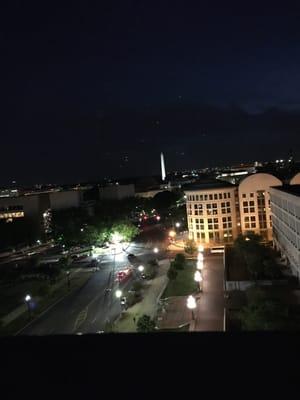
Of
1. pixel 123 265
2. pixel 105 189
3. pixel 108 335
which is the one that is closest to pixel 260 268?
pixel 123 265

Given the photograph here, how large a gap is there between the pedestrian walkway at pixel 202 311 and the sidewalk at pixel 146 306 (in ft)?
1.68

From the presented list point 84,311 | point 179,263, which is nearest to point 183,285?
point 179,263

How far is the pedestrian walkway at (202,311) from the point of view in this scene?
29.2 ft

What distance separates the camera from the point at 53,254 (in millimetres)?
22281

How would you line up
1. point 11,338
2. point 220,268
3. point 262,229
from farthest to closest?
point 262,229
point 220,268
point 11,338

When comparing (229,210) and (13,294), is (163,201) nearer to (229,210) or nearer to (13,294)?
(229,210)

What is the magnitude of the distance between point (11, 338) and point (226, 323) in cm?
768

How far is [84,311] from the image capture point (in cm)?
1098

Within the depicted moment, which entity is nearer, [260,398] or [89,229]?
[260,398]

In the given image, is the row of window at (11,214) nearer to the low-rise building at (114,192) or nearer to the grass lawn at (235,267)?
the low-rise building at (114,192)

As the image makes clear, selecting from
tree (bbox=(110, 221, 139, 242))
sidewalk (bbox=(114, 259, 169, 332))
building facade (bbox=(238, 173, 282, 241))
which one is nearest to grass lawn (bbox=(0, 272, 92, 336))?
sidewalk (bbox=(114, 259, 169, 332))

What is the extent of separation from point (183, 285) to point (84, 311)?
3.40 m

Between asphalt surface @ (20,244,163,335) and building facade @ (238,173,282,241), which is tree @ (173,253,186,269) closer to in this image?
asphalt surface @ (20,244,163,335)

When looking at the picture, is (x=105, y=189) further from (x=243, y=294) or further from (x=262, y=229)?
(x=243, y=294)
